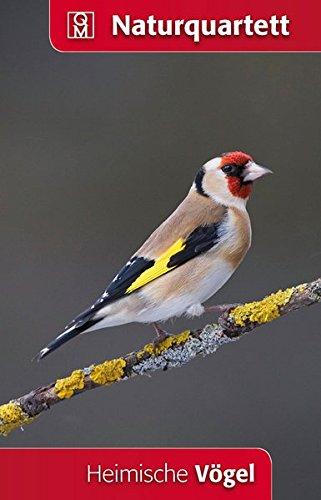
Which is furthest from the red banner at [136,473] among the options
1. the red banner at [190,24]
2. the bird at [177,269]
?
the red banner at [190,24]

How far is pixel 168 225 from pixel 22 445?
541 mm

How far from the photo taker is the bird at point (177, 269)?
1.36 m

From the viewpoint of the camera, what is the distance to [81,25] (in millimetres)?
1494

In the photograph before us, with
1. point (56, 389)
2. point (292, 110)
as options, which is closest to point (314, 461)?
point (56, 389)

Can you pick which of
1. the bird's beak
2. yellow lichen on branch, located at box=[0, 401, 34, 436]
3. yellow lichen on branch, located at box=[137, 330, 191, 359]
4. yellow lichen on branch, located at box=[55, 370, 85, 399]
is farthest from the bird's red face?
yellow lichen on branch, located at box=[0, 401, 34, 436]

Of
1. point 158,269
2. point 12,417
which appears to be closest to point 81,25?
point 158,269

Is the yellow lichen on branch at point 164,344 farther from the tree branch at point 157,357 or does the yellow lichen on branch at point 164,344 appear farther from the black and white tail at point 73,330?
the black and white tail at point 73,330

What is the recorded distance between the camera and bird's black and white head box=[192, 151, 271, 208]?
1418 mm

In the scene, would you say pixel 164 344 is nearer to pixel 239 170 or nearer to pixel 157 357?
pixel 157 357

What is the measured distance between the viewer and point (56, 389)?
1.43 m

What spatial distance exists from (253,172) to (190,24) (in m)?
0.32

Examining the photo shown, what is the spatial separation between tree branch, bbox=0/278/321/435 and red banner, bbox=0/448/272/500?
10 centimetres

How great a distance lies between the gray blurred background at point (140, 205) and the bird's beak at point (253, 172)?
0.02 m

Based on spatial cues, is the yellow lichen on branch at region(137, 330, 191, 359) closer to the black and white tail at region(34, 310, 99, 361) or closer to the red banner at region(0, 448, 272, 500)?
the black and white tail at region(34, 310, 99, 361)
